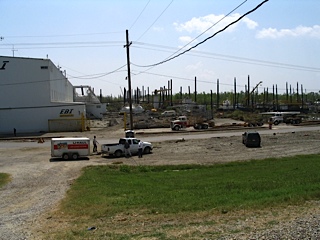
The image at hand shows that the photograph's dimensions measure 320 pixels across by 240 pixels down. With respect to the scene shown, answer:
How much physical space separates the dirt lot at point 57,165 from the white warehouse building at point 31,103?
13256 mm

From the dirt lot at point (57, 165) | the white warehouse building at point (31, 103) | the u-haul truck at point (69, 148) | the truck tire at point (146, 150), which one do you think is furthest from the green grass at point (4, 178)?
the white warehouse building at point (31, 103)

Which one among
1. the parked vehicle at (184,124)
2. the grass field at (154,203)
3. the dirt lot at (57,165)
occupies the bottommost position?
the dirt lot at (57,165)

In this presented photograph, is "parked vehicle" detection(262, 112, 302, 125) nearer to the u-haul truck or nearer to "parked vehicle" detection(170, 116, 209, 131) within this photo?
"parked vehicle" detection(170, 116, 209, 131)

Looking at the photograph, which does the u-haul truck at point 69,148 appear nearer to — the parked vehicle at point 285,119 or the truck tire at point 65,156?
the truck tire at point 65,156

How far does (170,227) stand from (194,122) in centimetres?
6393

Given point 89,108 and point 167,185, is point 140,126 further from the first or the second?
point 167,185

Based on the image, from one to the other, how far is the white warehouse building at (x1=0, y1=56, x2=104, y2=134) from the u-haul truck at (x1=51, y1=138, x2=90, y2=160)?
98.1 ft

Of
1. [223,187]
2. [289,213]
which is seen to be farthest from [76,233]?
[223,187]

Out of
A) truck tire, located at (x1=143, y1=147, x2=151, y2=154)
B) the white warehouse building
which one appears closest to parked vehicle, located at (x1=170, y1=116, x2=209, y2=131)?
the white warehouse building

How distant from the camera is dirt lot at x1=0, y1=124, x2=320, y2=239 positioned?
37.5 ft

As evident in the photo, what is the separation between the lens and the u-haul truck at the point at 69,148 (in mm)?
35562

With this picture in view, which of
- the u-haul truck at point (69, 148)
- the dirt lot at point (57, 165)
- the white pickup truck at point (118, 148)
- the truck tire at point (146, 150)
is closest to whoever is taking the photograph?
the dirt lot at point (57, 165)

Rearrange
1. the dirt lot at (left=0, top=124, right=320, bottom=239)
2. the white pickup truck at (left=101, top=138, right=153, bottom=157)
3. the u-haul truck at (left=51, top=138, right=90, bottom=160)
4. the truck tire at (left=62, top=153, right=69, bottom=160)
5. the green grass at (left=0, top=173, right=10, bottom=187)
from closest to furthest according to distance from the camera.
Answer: the dirt lot at (left=0, top=124, right=320, bottom=239) → the green grass at (left=0, top=173, right=10, bottom=187) → the u-haul truck at (left=51, top=138, right=90, bottom=160) → the truck tire at (left=62, top=153, right=69, bottom=160) → the white pickup truck at (left=101, top=138, right=153, bottom=157)

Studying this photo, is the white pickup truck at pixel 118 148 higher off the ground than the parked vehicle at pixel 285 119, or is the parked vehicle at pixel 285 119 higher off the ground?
the parked vehicle at pixel 285 119
